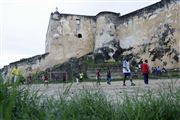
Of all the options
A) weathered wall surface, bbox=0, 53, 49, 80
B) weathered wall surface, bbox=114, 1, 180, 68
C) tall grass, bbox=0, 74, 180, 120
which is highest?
weathered wall surface, bbox=114, 1, 180, 68

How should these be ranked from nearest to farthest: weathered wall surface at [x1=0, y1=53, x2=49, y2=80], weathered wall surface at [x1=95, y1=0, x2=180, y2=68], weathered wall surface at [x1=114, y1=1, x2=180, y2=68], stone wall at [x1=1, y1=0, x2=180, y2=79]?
weathered wall surface at [x1=114, y1=1, x2=180, y2=68]
weathered wall surface at [x1=95, y1=0, x2=180, y2=68]
stone wall at [x1=1, y1=0, x2=180, y2=79]
weathered wall surface at [x1=0, y1=53, x2=49, y2=80]

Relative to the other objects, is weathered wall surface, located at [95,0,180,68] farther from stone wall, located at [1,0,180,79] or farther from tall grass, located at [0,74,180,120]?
tall grass, located at [0,74,180,120]

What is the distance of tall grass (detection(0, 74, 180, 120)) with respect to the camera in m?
4.04

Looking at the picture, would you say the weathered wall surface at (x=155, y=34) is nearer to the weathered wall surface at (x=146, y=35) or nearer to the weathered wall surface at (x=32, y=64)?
the weathered wall surface at (x=146, y=35)

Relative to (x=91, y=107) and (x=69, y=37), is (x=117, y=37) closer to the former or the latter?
(x=69, y=37)

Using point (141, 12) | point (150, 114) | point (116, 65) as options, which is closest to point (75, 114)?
point (150, 114)

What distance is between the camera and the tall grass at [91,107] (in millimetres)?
4039

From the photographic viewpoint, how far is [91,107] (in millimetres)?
4391

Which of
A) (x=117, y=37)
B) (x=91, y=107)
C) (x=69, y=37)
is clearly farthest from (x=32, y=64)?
(x=91, y=107)

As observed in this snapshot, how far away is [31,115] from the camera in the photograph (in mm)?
4141

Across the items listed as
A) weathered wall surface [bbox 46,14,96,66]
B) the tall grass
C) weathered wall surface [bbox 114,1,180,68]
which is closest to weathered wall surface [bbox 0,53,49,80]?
weathered wall surface [bbox 46,14,96,66]

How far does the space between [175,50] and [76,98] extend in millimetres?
23337

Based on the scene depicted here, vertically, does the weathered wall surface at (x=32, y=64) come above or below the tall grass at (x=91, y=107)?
above

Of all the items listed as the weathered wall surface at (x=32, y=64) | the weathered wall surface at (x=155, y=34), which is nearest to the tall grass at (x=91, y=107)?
the weathered wall surface at (x=155, y=34)
